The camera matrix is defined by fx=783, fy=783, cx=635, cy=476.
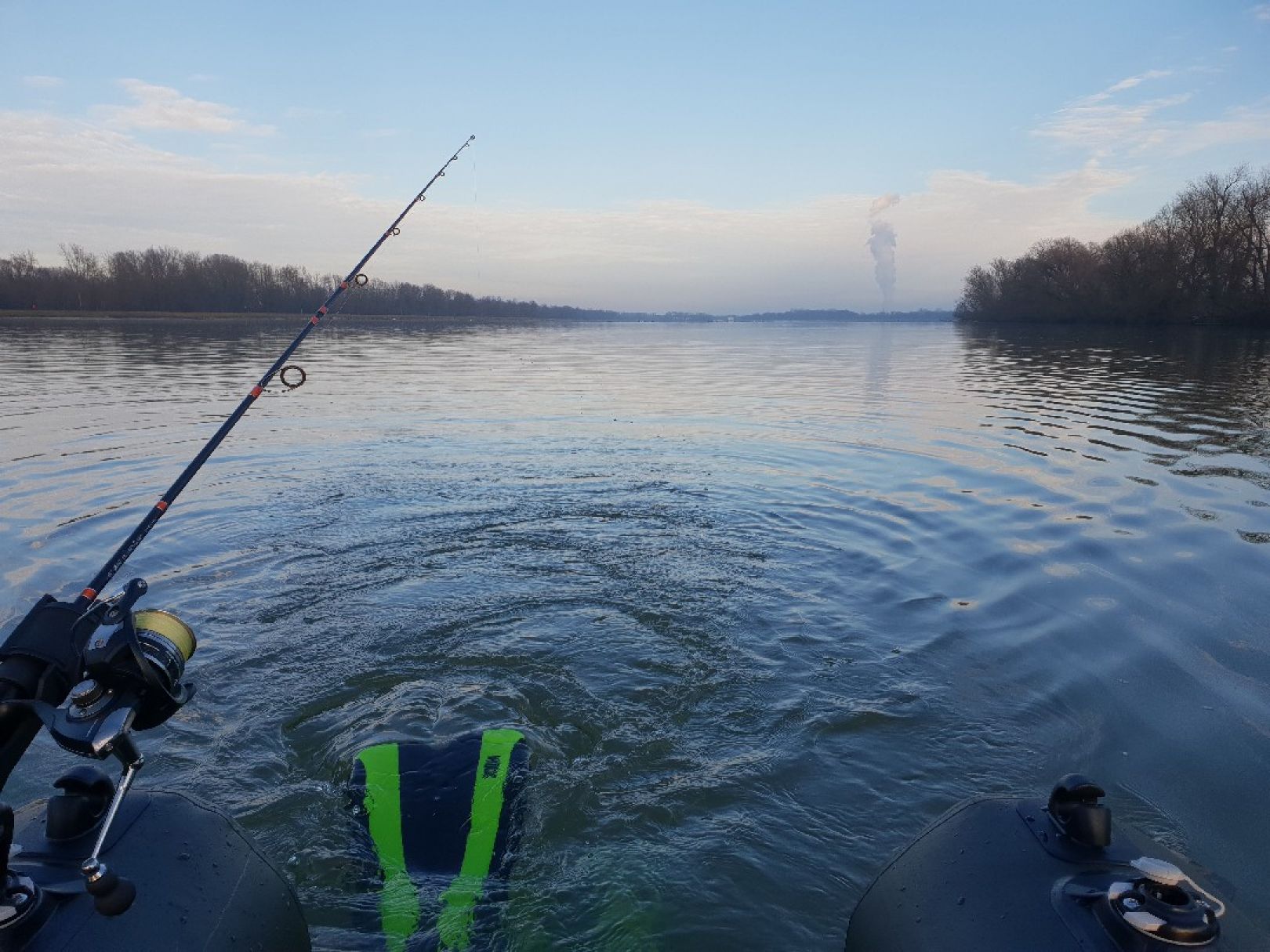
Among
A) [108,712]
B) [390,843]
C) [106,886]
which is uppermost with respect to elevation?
[108,712]

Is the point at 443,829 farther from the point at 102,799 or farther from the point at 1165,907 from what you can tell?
the point at 1165,907

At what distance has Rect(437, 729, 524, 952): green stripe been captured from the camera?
3623mm

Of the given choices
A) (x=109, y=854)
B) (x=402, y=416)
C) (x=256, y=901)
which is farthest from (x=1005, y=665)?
(x=402, y=416)

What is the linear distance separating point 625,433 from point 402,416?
6050mm

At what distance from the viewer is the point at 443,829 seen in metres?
4.02

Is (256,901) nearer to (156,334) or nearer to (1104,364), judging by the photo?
(1104,364)

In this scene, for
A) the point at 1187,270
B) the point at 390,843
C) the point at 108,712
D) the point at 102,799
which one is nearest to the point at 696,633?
the point at 390,843

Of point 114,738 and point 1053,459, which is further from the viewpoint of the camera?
point 1053,459

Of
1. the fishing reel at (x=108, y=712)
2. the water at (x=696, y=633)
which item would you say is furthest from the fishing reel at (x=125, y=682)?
the water at (x=696, y=633)

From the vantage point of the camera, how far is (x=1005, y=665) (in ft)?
21.0

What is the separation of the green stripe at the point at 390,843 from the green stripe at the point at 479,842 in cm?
17

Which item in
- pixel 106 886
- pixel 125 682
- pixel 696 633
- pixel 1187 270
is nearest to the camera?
pixel 106 886

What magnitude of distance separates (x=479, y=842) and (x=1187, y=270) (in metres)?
89.0

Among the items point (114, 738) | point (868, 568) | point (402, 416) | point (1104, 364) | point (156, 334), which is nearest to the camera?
point (114, 738)
